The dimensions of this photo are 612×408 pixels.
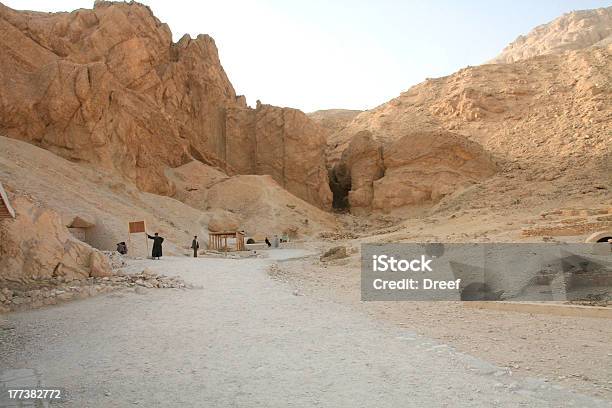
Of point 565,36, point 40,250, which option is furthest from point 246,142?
point 565,36

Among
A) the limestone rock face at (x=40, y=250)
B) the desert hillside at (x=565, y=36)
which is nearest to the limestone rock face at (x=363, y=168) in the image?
the limestone rock face at (x=40, y=250)

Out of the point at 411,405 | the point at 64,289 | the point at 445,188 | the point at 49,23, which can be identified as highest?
the point at 49,23

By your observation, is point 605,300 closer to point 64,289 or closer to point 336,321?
point 336,321

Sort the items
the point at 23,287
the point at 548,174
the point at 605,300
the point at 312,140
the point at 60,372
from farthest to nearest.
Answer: the point at 312,140
the point at 548,174
the point at 605,300
the point at 23,287
the point at 60,372

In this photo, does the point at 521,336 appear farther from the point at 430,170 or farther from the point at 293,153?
the point at 293,153

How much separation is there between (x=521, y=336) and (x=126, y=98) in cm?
3468

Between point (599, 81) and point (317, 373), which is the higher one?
point (599, 81)

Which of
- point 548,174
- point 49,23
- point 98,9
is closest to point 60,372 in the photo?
point 548,174

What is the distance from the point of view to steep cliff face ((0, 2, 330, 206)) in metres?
29.0

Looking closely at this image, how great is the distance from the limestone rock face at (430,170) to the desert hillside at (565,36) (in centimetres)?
4056

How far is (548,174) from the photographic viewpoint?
3144 cm

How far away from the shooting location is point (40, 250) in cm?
888

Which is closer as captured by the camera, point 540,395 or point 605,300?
point 540,395

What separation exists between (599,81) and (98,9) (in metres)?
43.5
